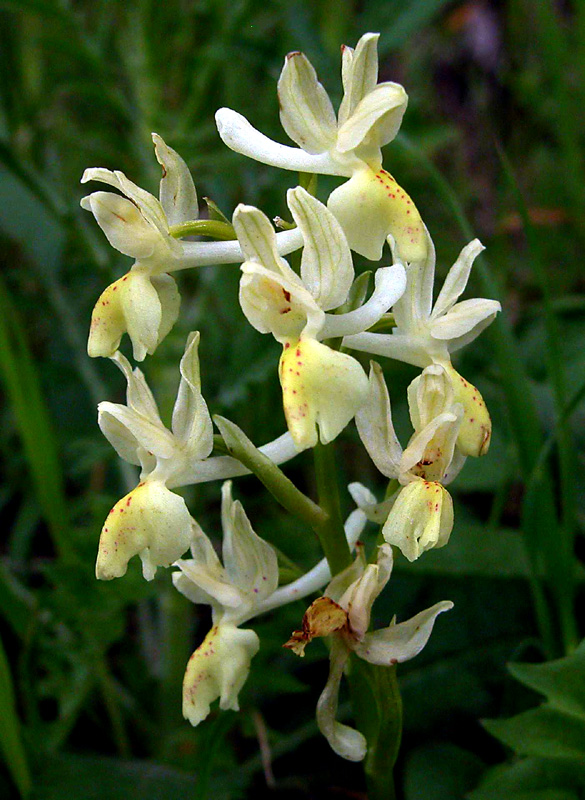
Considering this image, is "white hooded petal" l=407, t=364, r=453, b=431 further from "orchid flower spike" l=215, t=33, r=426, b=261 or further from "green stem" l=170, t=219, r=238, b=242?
"green stem" l=170, t=219, r=238, b=242

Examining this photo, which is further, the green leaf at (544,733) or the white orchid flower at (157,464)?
the green leaf at (544,733)

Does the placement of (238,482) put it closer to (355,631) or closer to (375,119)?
(355,631)

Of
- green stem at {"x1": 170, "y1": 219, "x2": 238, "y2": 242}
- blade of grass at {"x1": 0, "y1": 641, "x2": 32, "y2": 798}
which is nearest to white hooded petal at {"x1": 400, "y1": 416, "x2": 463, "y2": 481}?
green stem at {"x1": 170, "y1": 219, "x2": 238, "y2": 242}

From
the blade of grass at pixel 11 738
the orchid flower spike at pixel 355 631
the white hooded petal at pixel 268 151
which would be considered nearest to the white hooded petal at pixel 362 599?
the orchid flower spike at pixel 355 631

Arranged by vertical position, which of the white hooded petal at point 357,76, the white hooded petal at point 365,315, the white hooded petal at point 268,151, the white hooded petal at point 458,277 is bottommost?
the white hooded petal at point 458,277

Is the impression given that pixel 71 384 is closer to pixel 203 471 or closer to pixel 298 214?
pixel 203 471

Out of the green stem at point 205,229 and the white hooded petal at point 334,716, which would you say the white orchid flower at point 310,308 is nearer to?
the green stem at point 205,229

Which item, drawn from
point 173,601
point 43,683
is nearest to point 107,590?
point 43,683
